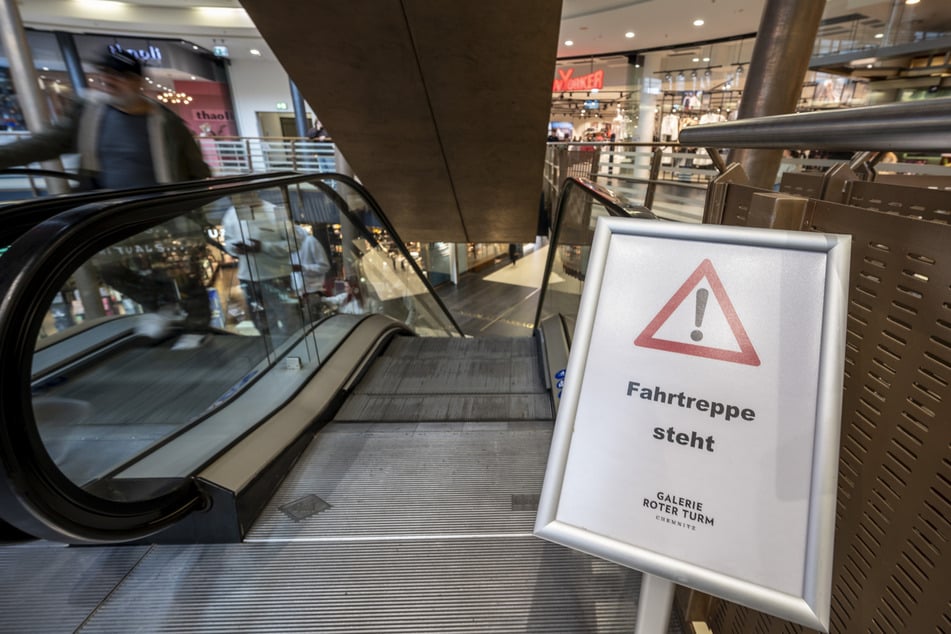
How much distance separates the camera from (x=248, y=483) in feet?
5.46

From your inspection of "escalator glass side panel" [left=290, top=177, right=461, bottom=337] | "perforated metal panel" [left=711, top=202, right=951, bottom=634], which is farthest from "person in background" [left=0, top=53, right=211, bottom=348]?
"perforated metal panel" [left=711, top=202, right=951, bottom=634]

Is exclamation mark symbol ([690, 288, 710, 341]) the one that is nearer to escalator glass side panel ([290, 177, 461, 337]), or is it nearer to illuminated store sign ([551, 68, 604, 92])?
escalator glass side panel ([290, 177, 461, 337])

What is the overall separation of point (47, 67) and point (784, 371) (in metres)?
18.9

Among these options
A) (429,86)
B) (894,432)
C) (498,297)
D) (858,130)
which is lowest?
(498,297)

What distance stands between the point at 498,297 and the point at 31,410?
14.4 meters

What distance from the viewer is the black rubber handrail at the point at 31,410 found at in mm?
1045

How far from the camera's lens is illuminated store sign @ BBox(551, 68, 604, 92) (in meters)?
16.4

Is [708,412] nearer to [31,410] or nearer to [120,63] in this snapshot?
[31,410]

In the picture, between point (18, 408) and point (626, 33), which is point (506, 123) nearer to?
point (18, 408)

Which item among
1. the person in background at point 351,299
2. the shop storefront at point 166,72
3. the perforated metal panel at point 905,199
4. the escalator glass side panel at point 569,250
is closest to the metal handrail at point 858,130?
the perforated metal panel at point 905,199

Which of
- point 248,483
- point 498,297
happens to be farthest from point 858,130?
point 498,297

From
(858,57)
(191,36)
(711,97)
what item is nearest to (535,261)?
(711,97)

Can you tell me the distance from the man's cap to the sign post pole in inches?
137

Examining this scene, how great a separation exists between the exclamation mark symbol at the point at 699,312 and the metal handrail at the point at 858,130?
12.6 inches
